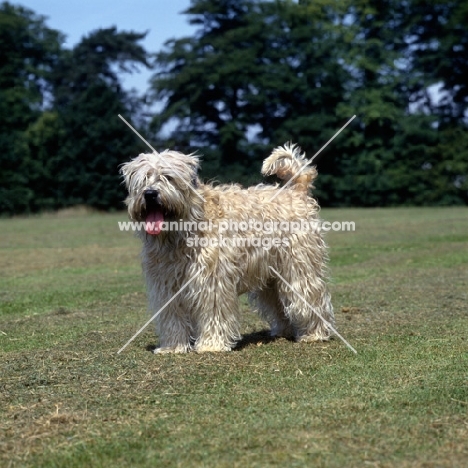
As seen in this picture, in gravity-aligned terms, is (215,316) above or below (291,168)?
below

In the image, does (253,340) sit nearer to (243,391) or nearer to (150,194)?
(150,194)

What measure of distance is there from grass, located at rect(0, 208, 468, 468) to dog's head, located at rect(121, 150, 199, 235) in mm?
1286

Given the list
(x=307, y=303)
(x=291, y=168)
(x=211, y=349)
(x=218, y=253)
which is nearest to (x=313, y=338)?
(x=307, y=303)

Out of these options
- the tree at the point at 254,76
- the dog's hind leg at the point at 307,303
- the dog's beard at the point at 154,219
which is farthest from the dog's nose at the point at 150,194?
the tree at the point at 254,76

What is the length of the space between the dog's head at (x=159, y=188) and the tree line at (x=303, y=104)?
1664 inches

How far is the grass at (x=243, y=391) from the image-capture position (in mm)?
4895

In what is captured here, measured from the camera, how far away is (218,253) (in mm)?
8086

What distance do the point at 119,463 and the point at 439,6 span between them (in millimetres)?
52368

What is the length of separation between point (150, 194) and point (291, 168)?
2.11 meters

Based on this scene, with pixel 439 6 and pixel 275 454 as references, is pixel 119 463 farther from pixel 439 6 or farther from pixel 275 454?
pixel 439 6

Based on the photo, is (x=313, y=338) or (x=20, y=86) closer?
(x=313, y=338)

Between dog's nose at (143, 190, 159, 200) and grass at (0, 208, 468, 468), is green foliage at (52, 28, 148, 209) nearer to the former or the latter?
grass at (0, 208, 468, 468)

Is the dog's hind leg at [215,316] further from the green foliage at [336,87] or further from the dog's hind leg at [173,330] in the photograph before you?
the green foliage at [336,87]

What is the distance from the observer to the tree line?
5144 centimetres
